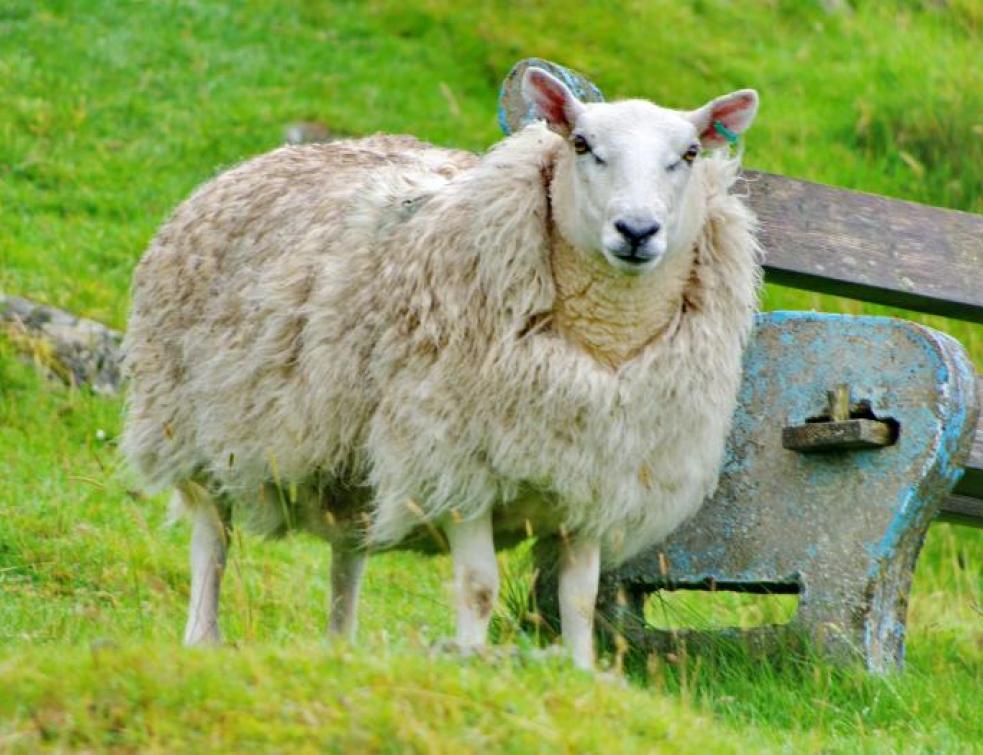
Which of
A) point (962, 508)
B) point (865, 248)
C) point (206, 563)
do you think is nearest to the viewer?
point (865, 248)

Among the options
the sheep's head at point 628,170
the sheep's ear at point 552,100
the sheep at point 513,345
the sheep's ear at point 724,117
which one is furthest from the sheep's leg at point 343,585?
the sheep's ear at point 724,117

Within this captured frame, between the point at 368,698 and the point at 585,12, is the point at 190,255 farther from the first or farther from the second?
the point at 585,12

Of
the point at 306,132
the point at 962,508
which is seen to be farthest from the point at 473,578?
the point at 306,132

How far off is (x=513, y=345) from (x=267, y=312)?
0.97 meters

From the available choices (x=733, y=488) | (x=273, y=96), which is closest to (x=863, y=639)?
(x=733, y=488)

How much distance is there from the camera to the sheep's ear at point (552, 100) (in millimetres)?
5582

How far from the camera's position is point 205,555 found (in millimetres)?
6691

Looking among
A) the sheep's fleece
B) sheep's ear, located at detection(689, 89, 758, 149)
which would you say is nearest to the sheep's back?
the sheep's fleece

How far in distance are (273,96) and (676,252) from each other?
286 inches

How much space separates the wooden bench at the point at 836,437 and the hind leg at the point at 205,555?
1.18m

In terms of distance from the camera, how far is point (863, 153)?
39.8ft

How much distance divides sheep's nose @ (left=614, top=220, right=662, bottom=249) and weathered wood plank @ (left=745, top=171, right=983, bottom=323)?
1.14 m

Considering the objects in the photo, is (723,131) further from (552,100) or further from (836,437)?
(836,437)

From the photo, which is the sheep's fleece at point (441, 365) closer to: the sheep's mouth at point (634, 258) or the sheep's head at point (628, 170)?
the sheep's head at point (628, 170)
